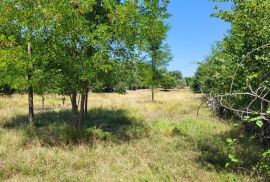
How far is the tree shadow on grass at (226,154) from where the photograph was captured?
324 inches

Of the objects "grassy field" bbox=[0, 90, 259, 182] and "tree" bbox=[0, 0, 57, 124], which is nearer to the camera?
"grassy field" bbox=[0, 90, 259, 182]

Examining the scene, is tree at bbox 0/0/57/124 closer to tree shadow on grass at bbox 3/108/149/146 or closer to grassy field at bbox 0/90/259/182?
tree shadow on grass at bbox 3/108/149/146

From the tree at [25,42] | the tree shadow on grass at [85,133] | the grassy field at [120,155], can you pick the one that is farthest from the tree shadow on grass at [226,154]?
the tree at [25,42]

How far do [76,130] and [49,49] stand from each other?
9.98ft

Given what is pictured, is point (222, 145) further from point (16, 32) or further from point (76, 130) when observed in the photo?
point (16, 32)

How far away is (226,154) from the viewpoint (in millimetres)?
9766

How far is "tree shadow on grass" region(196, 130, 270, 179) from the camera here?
8.22 meters

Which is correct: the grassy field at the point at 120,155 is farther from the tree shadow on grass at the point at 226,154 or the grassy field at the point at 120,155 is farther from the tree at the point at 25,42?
the tree at the point at 25,42

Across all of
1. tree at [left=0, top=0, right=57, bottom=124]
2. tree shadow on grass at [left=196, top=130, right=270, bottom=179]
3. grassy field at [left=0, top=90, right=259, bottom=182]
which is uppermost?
tree at [left=0, top=0, right=57, bottom=124]

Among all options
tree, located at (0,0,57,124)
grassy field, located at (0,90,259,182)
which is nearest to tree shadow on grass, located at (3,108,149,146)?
grassy field, located at (0,90,259,182)

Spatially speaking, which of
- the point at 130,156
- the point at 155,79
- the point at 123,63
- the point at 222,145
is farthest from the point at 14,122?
the point at 155,79

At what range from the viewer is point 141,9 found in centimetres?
1090

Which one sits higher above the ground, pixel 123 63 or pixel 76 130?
pixel 123 63

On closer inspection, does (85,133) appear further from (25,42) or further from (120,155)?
(25,42)
